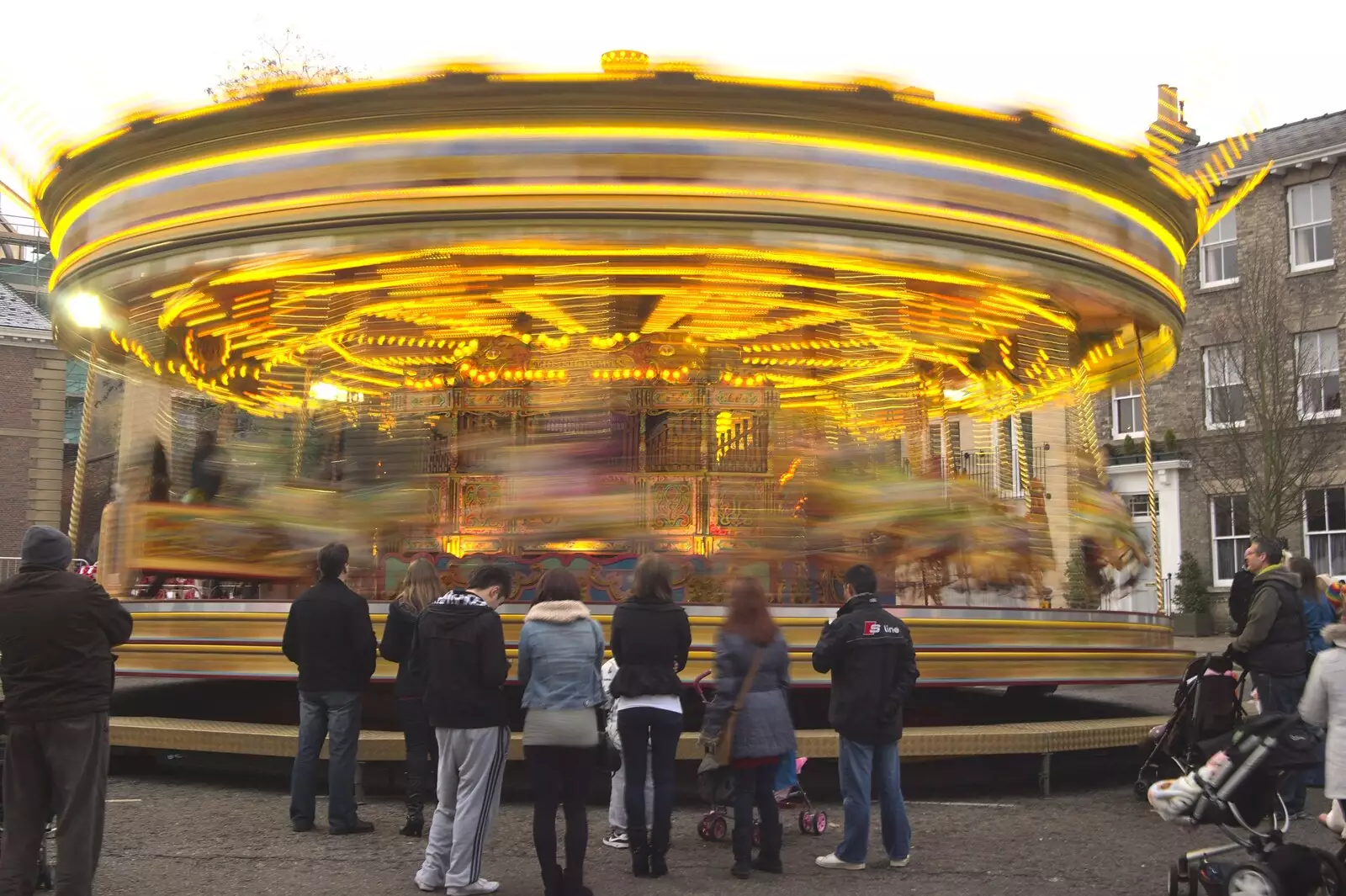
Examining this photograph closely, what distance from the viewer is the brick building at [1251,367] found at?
24.2 m

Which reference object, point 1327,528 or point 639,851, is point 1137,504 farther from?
point 639,851

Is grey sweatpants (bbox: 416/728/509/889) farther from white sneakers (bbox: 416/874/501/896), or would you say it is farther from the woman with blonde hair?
the woman with blonde hair

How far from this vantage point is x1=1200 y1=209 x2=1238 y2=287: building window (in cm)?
2662

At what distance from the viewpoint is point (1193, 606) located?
26203 mm

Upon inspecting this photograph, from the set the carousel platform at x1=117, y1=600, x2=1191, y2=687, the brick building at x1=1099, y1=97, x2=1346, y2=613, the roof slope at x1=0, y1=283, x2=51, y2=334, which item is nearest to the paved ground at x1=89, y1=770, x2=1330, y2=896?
the carousel platform at x1=117, y1=600, x2=1191, y2=687

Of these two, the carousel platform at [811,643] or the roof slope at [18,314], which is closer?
the carousel platform at [811,643]

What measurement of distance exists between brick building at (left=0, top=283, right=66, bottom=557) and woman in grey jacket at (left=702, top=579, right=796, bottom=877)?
34474mm

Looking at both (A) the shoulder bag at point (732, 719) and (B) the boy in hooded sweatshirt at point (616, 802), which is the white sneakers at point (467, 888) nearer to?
(B) the boy in hooded sweatshirt at point (616, 802)

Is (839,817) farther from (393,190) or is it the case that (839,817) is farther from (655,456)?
(393,190)

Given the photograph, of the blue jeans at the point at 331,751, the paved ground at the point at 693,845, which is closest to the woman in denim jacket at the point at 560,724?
the paved ground at the point at 693,845

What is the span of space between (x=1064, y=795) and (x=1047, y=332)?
4.95 meters

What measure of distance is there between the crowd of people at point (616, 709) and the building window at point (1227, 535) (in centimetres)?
2153

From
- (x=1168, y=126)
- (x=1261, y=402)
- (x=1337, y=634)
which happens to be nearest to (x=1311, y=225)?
(x=1261, y=402)

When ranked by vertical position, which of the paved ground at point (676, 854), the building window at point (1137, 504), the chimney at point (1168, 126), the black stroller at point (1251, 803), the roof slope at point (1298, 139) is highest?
the roof slope at point (1298, 139)
